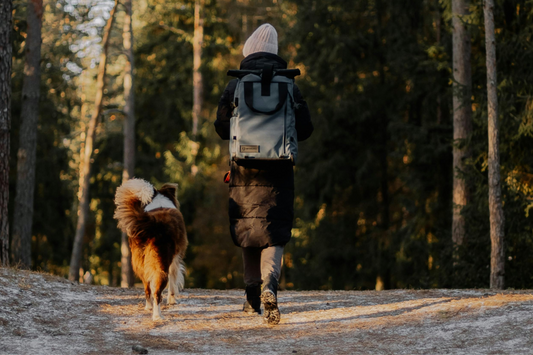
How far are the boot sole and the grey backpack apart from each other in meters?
1.19

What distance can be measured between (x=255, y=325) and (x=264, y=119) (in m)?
1.88

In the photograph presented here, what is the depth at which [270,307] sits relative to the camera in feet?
19.1

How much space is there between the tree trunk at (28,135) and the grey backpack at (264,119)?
442 inches

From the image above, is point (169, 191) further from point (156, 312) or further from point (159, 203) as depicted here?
point (156, 312)

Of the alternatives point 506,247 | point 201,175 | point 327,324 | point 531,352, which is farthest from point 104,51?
point 531,352

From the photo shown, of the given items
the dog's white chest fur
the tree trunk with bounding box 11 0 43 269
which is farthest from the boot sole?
the tree trunk with bounding box 11 0 43 269

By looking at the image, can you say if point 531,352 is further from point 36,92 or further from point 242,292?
point 36,92

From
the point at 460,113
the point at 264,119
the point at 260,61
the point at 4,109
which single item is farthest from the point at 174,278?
the point at 460,113

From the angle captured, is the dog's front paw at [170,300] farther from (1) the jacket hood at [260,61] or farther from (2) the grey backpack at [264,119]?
(1) the jacket hood at [260,61]

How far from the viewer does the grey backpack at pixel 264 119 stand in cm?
571

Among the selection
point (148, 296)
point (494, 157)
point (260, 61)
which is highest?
point (260, 61)

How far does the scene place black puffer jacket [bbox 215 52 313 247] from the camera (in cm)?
590

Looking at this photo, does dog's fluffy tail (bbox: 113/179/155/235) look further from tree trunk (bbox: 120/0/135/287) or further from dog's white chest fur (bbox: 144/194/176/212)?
tree trunk (bbox: 120/0/135/287)

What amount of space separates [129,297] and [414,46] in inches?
608
